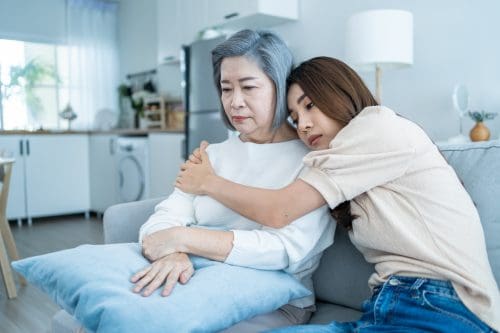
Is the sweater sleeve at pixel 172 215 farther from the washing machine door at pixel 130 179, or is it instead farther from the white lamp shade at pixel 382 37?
the washing machine door at pixel 130 179

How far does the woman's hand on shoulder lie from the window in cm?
528

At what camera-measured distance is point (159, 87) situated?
5.69 metres

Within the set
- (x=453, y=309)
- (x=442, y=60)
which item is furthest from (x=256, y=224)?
(x=442, y=60)

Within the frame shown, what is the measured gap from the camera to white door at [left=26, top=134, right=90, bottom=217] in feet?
16.1

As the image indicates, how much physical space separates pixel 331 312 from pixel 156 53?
503 centimetres

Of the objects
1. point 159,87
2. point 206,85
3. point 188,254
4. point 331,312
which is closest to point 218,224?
point 188,254

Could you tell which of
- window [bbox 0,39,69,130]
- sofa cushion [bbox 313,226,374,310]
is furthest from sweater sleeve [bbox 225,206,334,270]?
window [bbox 0,39,69,130]

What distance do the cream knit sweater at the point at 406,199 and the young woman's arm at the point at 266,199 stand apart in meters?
0.03

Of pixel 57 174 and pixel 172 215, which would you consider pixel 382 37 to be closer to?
pixel 172 215

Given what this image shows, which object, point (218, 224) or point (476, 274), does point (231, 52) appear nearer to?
point (218, 224)

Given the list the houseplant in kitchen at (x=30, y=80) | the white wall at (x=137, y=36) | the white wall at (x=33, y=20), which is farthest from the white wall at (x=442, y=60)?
the houseplant in kitchen at (x=30, y=80)

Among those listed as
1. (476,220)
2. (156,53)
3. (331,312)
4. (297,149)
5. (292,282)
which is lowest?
(331,312)

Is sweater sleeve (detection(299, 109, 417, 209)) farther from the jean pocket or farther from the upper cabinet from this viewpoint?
the upper cabinet

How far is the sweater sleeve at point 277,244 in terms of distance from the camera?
3.31 feet
